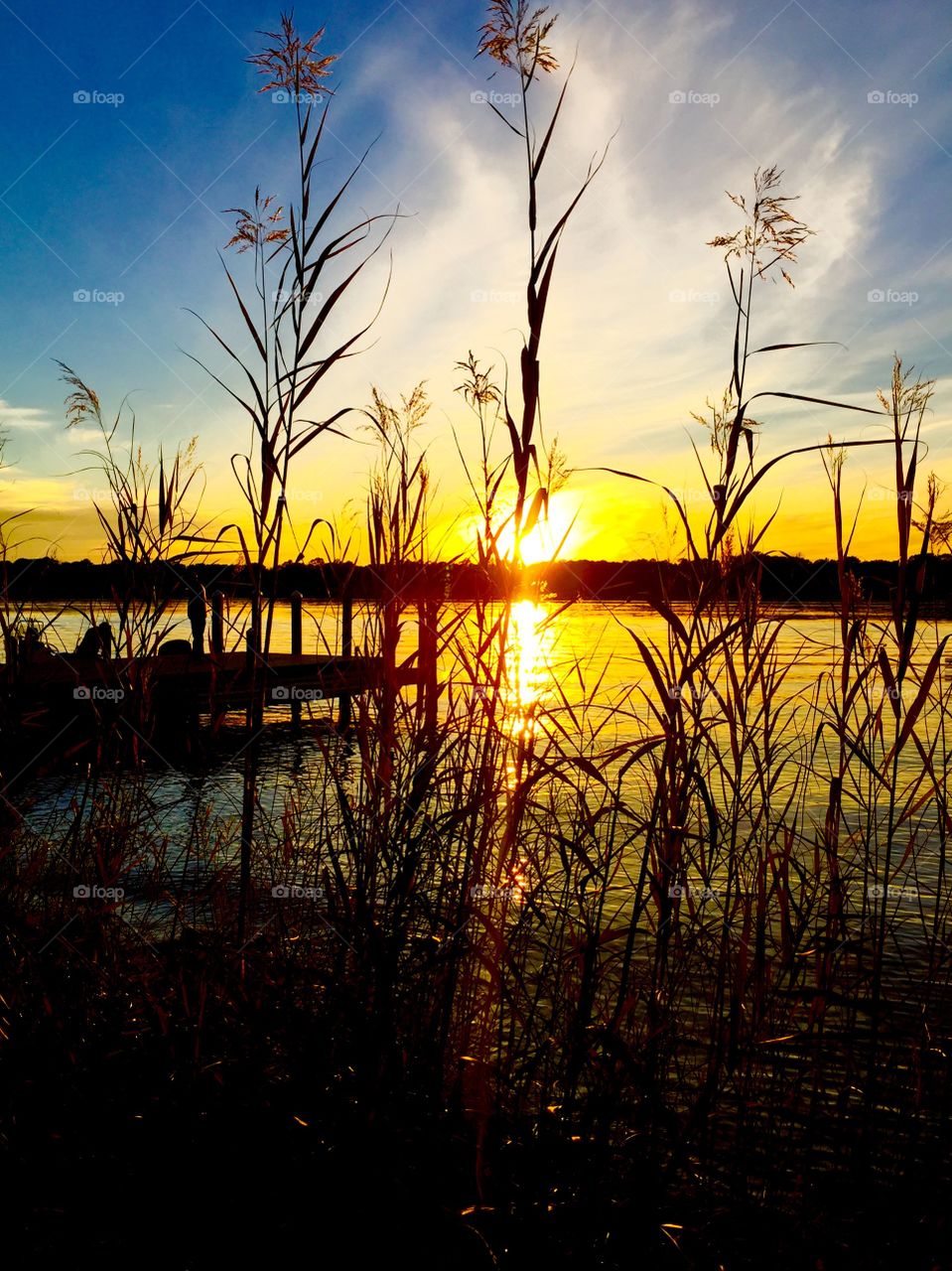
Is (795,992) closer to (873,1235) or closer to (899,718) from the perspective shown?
(873,1235)

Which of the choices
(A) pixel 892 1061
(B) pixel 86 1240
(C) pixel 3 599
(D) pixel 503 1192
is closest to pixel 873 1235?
(A) pixel 892 1061

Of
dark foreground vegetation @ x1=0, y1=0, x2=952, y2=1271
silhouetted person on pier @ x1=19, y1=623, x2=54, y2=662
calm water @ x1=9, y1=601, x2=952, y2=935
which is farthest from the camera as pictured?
silhouetted person on pier @ x1=19, y1=623, x2=54, y2=662

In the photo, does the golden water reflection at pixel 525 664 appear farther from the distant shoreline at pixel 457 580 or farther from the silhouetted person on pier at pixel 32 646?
the silhouetted person on pier at pixel 32 646

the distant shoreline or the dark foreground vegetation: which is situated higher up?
the distant shoreline

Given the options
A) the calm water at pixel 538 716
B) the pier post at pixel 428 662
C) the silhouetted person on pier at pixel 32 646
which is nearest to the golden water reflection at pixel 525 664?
the calm water at pixel 538 716

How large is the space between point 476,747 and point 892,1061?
154 cm

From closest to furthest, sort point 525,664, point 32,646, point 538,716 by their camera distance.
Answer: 1. point 538,716
2. point 525,664
3. point 32,646

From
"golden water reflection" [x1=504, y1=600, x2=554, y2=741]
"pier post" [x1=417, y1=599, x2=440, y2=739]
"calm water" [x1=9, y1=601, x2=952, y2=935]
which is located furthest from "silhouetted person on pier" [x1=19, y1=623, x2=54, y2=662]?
"golden water reflection" [x1=504, y1=600, x2=554, y2=741]

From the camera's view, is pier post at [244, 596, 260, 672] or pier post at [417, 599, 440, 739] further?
pier post at [417, 599, 440, 739]

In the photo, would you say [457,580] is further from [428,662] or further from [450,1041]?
[450,1041]

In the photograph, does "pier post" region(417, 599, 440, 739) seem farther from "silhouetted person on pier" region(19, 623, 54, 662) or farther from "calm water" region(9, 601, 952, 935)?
"silhouetted person on pier" region(19, 623, 54, 662)

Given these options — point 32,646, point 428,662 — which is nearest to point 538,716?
point 428,662

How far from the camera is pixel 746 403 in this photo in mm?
2430

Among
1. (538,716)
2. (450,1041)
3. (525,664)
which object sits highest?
(525,664)
